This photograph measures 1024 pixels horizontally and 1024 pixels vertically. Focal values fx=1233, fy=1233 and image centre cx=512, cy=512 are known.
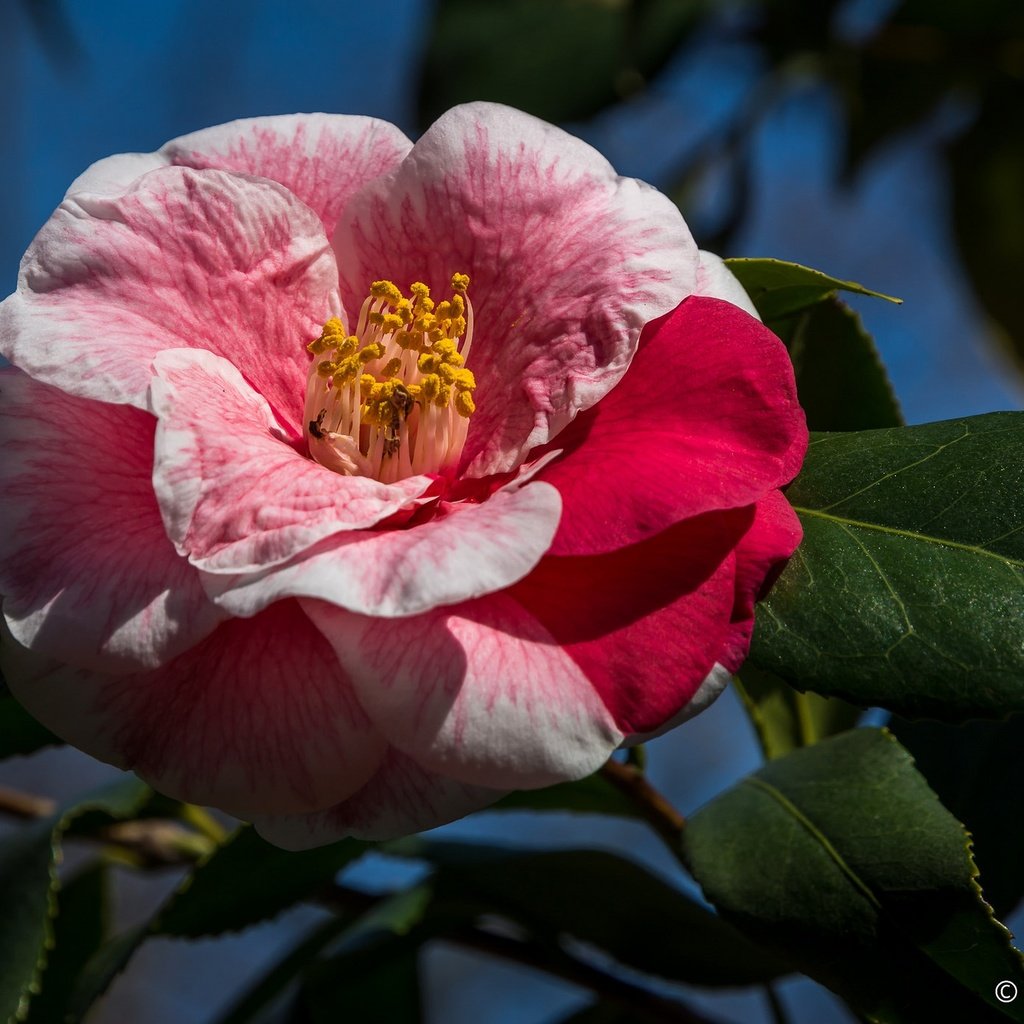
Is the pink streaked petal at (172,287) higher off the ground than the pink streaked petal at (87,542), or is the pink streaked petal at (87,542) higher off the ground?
the pink streaked petal at (172,287)

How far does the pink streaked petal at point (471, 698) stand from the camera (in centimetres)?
48

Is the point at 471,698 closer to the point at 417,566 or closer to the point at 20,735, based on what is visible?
the point at 417,566

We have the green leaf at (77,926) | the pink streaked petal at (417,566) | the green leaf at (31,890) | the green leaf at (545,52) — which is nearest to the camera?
the pink streaked petal at (417,566)

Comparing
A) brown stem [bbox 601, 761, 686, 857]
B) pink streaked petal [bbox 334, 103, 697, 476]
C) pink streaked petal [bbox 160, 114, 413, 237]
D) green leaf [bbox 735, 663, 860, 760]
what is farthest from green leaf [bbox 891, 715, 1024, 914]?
pink streaked petal [bbox 160, 114, 413, 237]

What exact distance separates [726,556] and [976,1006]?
10.1 inches

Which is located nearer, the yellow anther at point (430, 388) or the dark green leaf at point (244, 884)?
the yellow anther at point (430, 388)

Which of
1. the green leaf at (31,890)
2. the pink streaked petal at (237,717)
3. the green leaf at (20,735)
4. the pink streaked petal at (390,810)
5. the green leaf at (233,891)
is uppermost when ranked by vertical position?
the pink streaked petal at (237,717)

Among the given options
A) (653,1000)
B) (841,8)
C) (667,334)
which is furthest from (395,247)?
(841,8)

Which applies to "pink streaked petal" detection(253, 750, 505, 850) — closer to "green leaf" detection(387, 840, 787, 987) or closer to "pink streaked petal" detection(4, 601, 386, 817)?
"pink streaked petal" detection(4, 601, 386, 817)

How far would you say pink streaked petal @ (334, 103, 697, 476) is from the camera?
1.85 feet

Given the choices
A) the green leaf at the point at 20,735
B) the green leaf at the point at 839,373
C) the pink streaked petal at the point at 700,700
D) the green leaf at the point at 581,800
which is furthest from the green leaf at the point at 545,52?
the pink streaked petal at the point at 700,700

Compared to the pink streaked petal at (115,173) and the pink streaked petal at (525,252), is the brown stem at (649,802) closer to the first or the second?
the pink streaked petal at (525,252)

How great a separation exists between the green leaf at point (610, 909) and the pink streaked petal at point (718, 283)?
0.46 m

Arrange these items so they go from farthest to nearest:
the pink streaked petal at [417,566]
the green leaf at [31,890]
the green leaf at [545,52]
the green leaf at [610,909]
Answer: the green leaf at [545,52] → the green leaf at [610,909] → the green leaf at [31,890] → the pink streaked petal at [417,566]
